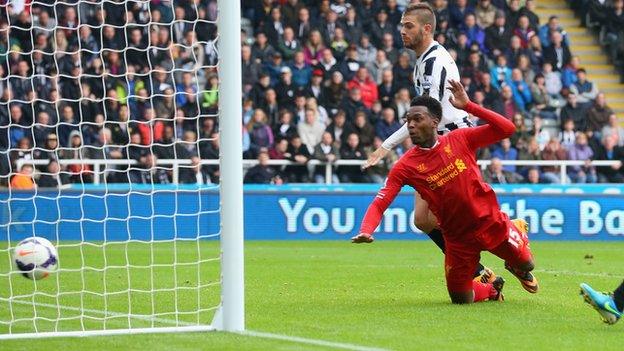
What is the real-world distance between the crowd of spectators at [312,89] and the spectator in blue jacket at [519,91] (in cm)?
3

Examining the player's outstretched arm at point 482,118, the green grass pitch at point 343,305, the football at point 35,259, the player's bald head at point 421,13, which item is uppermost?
the player's bald head at point 421,13

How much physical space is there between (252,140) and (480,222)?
12.6m

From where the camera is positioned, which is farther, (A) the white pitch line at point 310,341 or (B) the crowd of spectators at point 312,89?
(B) the crowd of spectators at point 312,89

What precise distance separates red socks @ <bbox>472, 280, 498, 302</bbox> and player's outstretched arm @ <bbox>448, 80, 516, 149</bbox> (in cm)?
121

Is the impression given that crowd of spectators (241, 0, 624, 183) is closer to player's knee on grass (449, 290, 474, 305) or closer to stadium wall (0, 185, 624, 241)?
stadium wall (0, 185, 624, 241)

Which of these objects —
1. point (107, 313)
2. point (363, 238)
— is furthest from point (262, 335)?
point (107, 313)

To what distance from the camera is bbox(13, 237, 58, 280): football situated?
947cm

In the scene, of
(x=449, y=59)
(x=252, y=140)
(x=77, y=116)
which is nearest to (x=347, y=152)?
(x=252, y=140)

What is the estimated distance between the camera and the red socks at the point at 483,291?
10.1m

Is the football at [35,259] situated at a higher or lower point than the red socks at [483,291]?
higher

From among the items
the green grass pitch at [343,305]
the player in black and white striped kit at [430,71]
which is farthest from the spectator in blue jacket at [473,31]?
the player in black and white striped kit at [430,71]

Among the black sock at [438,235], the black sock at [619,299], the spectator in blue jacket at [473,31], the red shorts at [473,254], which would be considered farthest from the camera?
the spectator in blue jacket at [473,31]

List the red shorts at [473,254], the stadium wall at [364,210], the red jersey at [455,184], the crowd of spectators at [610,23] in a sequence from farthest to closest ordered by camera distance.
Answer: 1. the crowd of spectators at [610,23]
2. the stadium wall at [364,210]
3. the red shorts at [473,254]
4. the red jersey at [455,184]

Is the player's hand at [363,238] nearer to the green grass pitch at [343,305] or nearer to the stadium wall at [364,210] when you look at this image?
the green grass pitch at [343,305]
